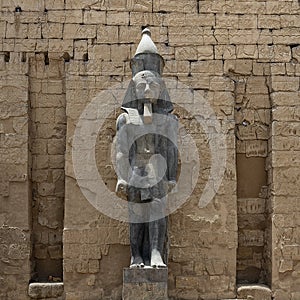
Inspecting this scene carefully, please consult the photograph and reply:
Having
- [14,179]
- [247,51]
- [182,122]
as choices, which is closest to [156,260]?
[182,122]

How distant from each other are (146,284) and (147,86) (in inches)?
77.0

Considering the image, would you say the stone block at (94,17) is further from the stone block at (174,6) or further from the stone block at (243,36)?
the stone block at (243,36)

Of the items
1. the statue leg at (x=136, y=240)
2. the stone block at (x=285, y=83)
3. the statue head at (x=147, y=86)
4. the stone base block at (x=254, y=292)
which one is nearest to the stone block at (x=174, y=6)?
the stone block at (x=285, y=83)

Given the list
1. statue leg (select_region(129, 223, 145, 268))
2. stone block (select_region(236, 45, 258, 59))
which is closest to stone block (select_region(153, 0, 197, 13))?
stone block (select_region(236, 45, 258, 59))

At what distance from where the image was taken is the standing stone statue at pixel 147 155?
6023 mm

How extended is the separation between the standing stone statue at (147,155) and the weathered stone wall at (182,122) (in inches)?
38.9

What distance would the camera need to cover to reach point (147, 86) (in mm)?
6176

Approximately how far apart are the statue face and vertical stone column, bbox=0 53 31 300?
5.37 feet

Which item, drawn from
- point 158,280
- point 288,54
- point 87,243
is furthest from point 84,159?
point 288,54

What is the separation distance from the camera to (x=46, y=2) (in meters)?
7.37

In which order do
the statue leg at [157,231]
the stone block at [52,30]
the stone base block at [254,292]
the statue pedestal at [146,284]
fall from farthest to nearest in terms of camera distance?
the stone block at [52,30]
the stone base block at [254,292]
the statue leg at [157,231]
the statue pedestal at [146,284]

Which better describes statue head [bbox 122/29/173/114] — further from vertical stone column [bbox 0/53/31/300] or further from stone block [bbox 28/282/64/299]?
stone block [bbox 28/282/64/299]

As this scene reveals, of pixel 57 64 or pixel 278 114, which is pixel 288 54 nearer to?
pixel 278 114

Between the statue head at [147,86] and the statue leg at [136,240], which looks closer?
the statue leg at [136,240]
